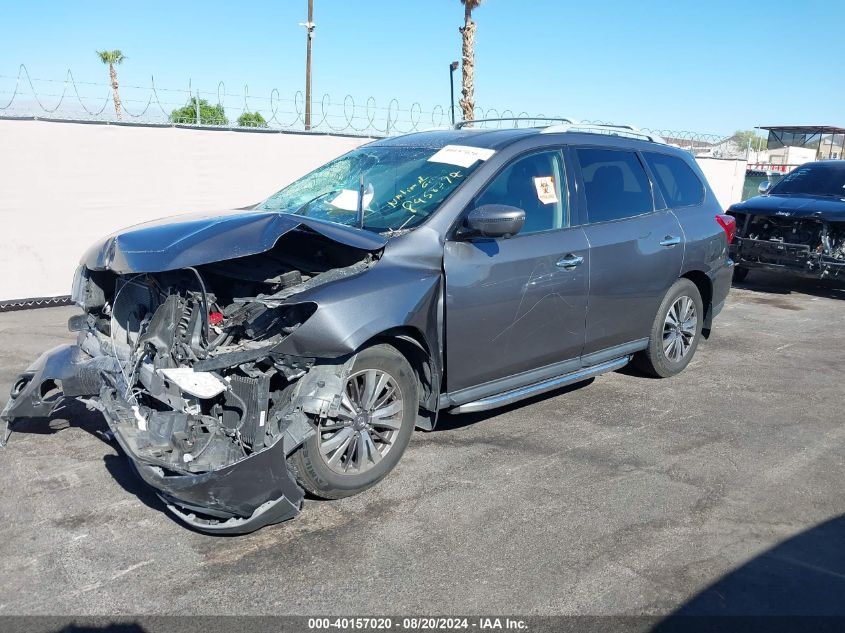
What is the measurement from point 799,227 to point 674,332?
5.10 metres

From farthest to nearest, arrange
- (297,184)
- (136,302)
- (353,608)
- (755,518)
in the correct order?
(297,184), (136,302), (755,518), (353,608)

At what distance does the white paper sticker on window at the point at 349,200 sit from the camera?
464cm

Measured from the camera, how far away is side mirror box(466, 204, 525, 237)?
4.15 meters

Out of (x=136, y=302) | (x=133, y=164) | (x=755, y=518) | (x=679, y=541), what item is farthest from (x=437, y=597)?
(x=133, y=164)

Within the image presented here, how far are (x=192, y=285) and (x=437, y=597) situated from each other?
1997 millimetres

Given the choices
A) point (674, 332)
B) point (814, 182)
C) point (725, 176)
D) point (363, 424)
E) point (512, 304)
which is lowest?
point (363, 424)

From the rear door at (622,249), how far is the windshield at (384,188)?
102 cm

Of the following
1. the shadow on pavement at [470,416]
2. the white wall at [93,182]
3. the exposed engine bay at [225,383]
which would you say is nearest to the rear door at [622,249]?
the shadow on pavement at [470,416]

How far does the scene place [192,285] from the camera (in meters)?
3.85

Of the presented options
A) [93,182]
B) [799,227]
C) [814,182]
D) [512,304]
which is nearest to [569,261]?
[512,304]

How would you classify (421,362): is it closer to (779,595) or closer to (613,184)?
(779,595)

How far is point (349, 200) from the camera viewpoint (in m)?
4.73

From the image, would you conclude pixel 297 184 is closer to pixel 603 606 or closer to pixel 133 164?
pixel 603 606

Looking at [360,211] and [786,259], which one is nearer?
[360,211]
